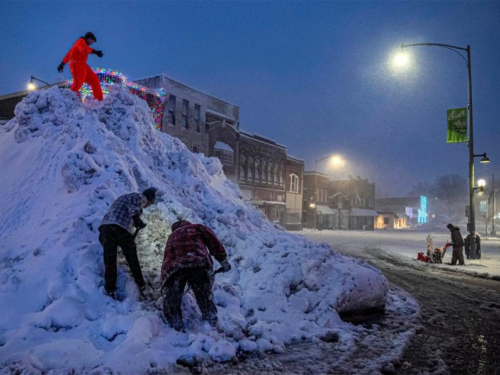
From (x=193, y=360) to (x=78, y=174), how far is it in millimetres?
4226

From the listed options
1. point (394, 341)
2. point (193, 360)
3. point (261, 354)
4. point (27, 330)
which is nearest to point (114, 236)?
point (27, 330)

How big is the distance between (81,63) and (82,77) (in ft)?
1.09

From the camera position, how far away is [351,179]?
61438 millimetres

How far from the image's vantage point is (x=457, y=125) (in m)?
15.3

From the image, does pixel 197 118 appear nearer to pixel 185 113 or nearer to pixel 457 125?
pixel 185 113

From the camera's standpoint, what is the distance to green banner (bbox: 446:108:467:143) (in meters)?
15.2

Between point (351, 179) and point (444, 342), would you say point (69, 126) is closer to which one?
point (444, 342)

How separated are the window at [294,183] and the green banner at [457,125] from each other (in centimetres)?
2679

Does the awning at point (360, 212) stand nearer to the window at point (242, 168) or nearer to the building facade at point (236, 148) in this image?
the building facade at point (236, 148)

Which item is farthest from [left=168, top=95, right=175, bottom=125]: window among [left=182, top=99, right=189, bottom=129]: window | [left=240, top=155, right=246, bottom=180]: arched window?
[left=240, top=155, right=246, bottom=180]: arched window

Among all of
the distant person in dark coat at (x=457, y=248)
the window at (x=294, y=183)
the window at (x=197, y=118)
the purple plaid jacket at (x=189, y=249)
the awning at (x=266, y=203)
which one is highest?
the window at (x=197, y=118)

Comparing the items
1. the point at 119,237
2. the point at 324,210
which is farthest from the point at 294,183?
the point at 119,237

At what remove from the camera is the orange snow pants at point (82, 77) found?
29.3 feet

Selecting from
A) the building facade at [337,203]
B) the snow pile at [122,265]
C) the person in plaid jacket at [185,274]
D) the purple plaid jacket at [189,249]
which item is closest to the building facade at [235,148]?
the building facade at [337,203]
